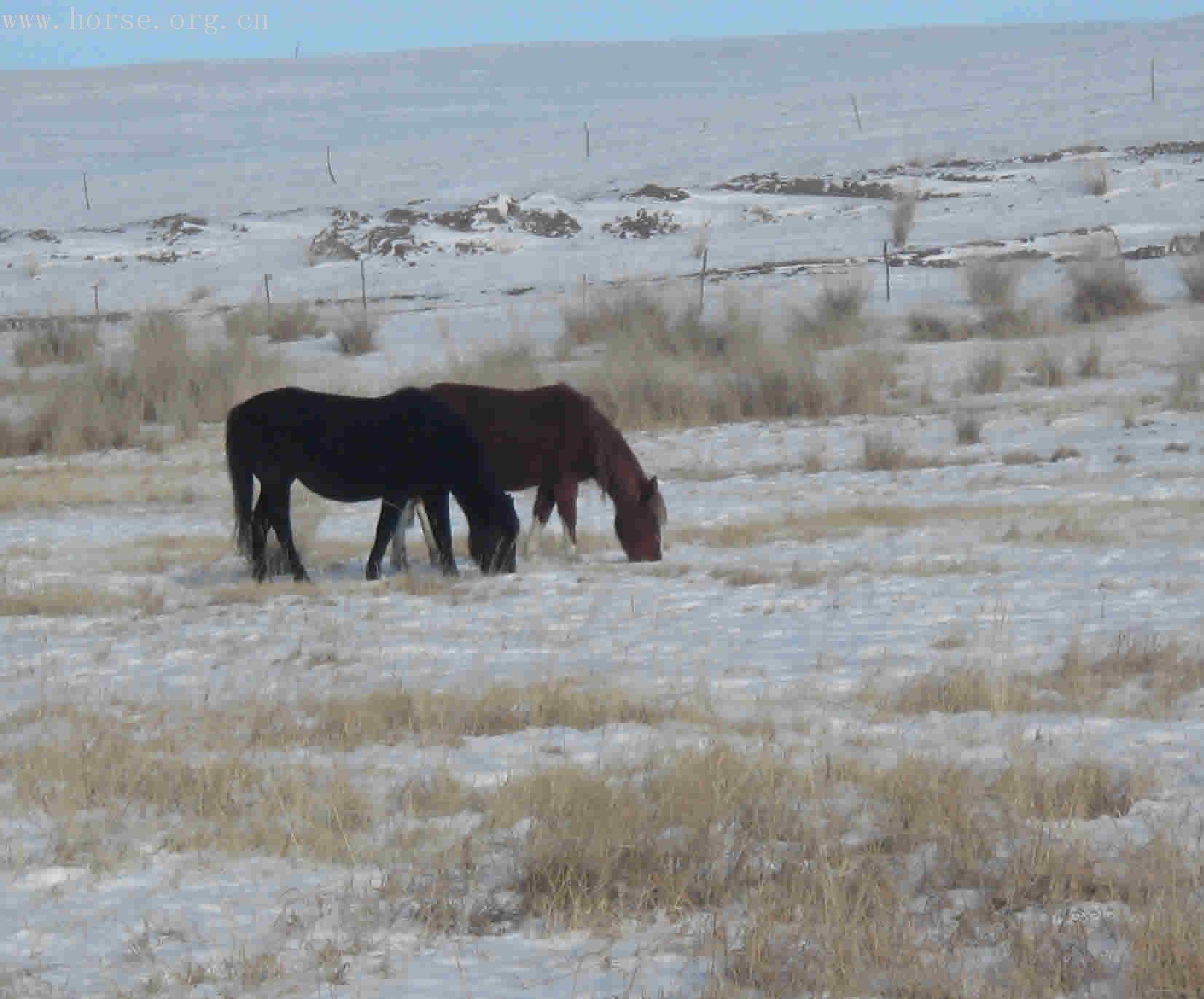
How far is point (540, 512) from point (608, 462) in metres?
0.66

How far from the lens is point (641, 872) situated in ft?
15.4

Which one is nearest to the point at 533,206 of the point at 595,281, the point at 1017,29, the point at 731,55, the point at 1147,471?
the point at 595,281

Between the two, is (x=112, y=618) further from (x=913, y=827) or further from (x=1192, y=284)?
(x=1192, y=284)

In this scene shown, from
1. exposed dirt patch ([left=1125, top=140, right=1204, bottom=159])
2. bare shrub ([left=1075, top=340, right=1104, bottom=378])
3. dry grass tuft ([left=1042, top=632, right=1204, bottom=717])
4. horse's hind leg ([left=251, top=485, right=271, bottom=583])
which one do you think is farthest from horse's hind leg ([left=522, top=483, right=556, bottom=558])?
exposed dirt patch ([left=1125, top=140, right=1204, bottom=159])

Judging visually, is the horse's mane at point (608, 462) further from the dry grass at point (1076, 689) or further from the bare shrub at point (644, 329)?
the bare shrub at point (644, 329)

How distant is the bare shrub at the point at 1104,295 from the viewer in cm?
2266

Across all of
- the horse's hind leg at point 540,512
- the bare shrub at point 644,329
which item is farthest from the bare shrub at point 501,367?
the horse's hind leg at point 540,512

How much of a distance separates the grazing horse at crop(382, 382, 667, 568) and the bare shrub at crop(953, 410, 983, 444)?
18.9ft

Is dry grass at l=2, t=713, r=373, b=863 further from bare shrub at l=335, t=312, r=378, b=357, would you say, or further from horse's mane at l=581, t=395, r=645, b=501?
bare shrub at l=335, t=312, r=378, b=357

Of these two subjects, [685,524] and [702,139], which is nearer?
[685,524]

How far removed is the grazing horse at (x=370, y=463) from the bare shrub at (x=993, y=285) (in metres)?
13.3

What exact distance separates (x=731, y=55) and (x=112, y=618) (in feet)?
270

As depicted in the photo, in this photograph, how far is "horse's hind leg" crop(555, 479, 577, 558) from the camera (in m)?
11.7

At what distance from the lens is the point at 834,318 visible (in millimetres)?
23219
